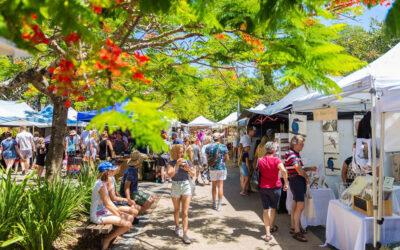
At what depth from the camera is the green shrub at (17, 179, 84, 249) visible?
12.7 ft

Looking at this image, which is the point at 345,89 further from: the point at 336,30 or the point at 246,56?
the point at 246,56

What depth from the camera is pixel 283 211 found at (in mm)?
6750

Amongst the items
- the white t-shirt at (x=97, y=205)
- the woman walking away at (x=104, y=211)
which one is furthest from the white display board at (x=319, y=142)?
the white t-shirt at (x=97, y=205)

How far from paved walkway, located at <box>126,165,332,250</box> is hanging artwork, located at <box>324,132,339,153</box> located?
6.50 ft

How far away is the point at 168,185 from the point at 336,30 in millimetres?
8523

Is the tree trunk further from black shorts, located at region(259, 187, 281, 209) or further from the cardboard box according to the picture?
the cardboard box

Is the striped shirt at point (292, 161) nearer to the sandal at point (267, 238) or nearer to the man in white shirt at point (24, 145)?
the sandal at point (267, 238)

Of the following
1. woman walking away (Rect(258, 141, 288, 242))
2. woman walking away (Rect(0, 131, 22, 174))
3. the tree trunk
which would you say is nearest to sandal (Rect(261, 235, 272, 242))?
woman walking away (Rect(258, 141, 288, 242))

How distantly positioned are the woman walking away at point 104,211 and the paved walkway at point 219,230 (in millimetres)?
359

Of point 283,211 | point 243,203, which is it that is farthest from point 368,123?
point 243,203

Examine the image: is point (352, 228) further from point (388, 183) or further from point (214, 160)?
point (214, 160)

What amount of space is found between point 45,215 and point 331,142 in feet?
20.7

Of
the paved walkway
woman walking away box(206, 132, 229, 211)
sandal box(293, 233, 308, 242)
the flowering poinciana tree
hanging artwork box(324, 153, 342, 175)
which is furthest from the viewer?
woman walking away box(206, 132, 229, 211)

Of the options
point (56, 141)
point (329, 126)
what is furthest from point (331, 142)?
point (56, 141)
